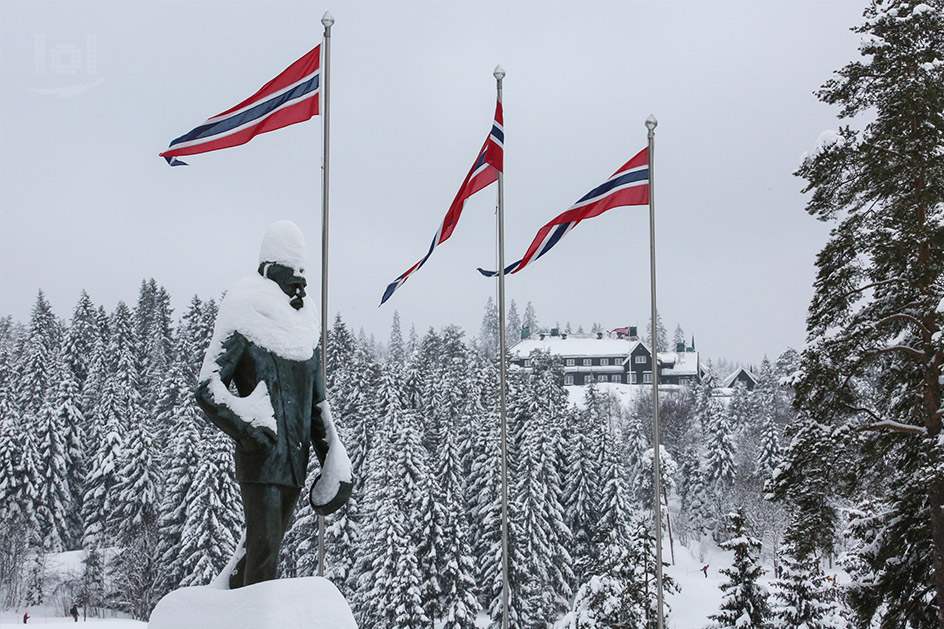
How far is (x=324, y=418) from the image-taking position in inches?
282

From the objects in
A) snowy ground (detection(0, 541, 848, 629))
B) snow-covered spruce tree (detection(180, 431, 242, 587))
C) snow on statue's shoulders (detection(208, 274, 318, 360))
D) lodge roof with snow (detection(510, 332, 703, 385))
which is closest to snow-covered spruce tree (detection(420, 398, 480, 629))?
snowy ground (detection(0, 541, 848, 629))

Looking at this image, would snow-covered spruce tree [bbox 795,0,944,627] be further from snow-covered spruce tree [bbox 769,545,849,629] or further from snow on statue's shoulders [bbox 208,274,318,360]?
snow on statue's shoulders [bbox 208,274,318,360]

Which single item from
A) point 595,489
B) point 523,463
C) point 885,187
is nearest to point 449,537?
point 523,463

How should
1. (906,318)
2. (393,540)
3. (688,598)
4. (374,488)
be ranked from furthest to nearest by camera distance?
(688,598), (374,488), (393,540), (906,318)

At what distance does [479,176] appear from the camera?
13562 mm

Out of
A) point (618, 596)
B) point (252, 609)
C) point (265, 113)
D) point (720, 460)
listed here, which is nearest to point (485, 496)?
point (618, 596)

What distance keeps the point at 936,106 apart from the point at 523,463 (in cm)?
3072

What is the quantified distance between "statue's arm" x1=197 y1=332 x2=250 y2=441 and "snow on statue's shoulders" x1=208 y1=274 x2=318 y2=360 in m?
0.07

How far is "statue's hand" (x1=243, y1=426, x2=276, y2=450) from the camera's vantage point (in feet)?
20.7

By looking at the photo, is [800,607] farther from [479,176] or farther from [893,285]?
[479,176]

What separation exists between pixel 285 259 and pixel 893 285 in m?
11.4

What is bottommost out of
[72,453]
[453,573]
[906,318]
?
[453,573]

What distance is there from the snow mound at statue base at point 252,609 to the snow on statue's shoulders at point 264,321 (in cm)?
172

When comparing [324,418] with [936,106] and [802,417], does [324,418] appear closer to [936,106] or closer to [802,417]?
[802,417]
